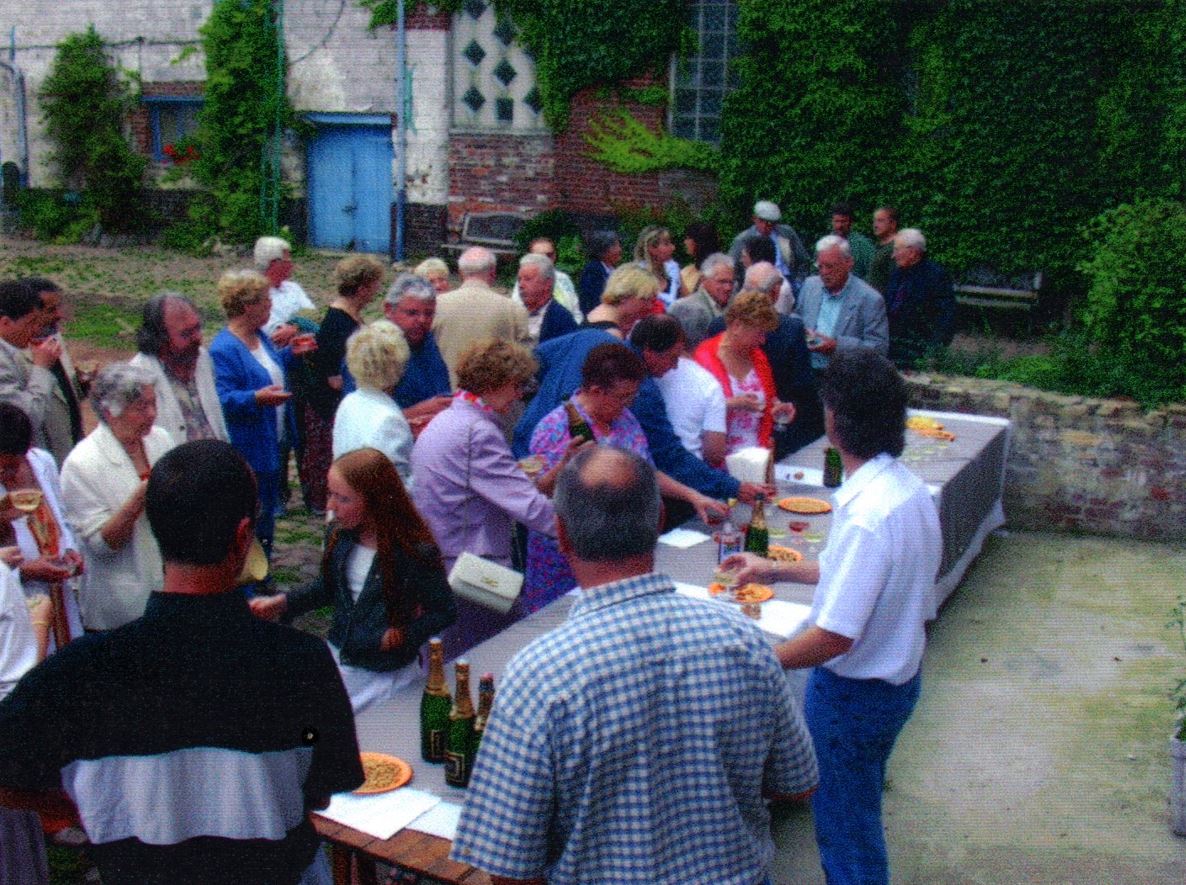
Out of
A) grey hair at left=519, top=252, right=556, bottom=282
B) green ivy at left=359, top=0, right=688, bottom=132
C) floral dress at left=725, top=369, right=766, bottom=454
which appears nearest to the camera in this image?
floral dress at left=725, top=369, right=766, bottom=454

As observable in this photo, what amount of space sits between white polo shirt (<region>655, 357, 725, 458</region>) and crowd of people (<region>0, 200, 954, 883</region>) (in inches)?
0.5

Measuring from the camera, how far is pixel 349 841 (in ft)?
9.99

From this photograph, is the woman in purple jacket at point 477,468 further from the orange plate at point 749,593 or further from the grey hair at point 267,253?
the grey hair at point 267,253

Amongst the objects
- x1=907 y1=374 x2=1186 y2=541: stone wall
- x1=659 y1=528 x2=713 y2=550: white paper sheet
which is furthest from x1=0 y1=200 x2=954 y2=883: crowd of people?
x1=907 y1=374 x2=1186 y2=541: stone wall

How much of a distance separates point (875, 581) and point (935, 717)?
113 inches

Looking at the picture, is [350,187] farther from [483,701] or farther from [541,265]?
[483,701]

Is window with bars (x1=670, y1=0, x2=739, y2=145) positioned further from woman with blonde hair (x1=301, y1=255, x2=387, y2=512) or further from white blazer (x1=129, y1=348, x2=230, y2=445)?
white blazer (x1=129, y1=348, x2=230, y2=445)

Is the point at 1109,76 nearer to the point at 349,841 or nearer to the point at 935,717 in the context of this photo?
the point at 935,717

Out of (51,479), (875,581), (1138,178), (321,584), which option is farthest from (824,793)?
(1138,178)

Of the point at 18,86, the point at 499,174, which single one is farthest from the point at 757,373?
the point at 18,86

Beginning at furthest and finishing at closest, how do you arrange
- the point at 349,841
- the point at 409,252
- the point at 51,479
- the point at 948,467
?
the point at 409,252 → the point at 948,467 → the point at 51,479 → the point at 349,841

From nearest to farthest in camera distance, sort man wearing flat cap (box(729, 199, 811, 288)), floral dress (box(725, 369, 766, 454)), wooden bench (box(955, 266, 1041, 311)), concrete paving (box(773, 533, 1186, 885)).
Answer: concrete paving (box(773, 533, 1186, 885))
floral dress (box(725, 369, 766, 454))
man wearing flat cap (box(729, 199, 811, 288))
wooden bench (box(955, 266, 1041, 311))

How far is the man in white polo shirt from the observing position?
3.22 m

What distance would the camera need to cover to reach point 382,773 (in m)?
3.32
